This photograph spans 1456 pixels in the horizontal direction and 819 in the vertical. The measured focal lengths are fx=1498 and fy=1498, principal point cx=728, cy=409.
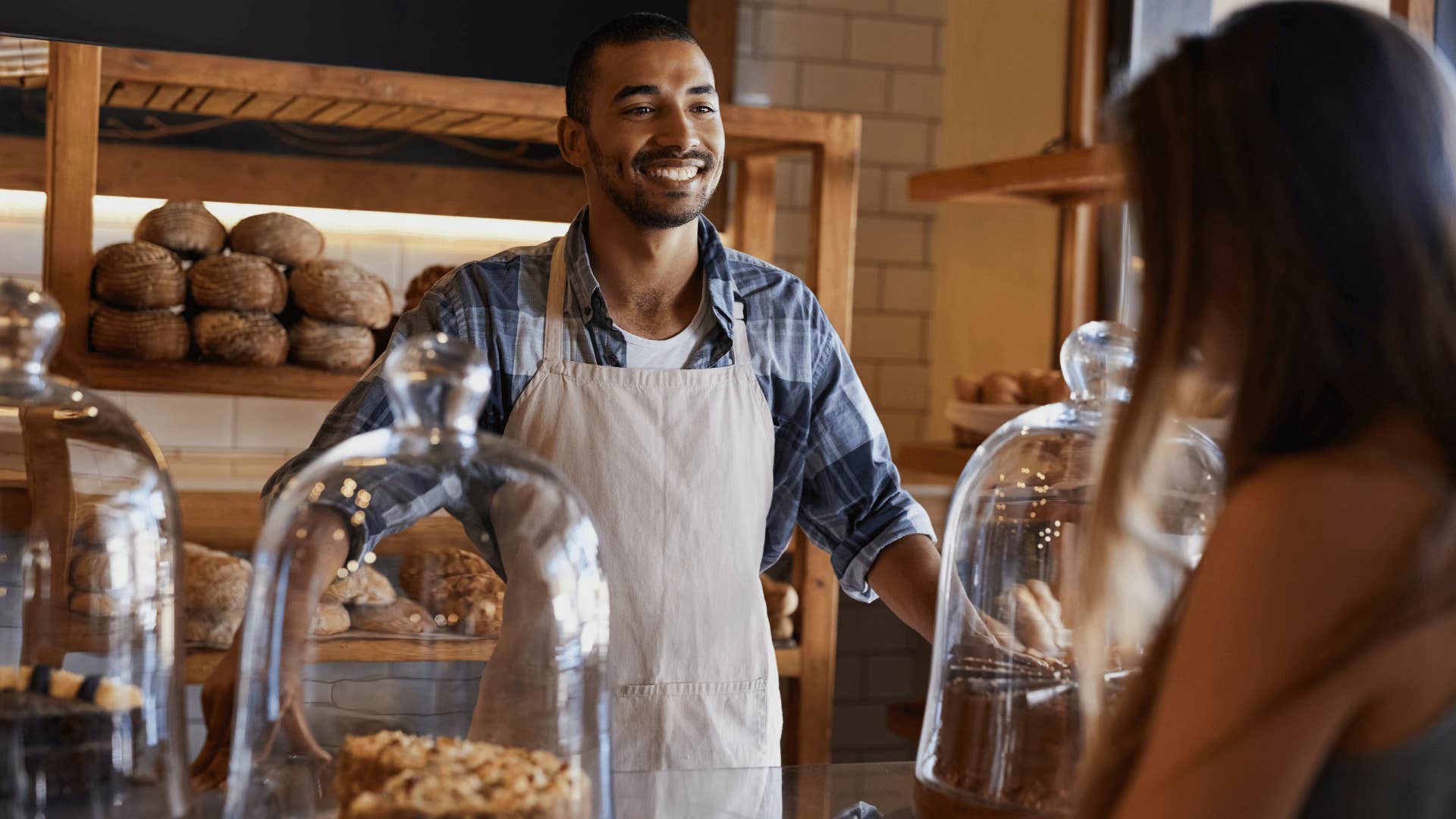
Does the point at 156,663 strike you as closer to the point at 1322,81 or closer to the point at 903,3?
the point at 1322,81

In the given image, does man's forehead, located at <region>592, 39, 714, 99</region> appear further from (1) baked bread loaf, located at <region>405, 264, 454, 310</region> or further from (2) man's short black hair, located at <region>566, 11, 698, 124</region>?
(1) baked bread loaf, located at <region>405, 264, 454, 310</region>

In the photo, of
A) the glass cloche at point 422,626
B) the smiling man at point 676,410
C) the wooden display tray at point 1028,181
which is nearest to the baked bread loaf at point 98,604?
the glass cloche at point 422,626

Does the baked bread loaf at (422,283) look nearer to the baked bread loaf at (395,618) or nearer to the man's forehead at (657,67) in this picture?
the man's forehead at (657,67)

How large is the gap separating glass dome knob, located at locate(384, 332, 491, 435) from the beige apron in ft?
2.56

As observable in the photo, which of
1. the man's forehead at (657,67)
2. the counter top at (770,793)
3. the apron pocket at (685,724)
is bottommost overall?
the apron pocket at (685,724)

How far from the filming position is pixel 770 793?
1.23 meters

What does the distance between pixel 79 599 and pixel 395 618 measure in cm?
32

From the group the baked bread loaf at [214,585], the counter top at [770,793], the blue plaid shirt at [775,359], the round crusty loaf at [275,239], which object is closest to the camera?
the counter top at [770,793]

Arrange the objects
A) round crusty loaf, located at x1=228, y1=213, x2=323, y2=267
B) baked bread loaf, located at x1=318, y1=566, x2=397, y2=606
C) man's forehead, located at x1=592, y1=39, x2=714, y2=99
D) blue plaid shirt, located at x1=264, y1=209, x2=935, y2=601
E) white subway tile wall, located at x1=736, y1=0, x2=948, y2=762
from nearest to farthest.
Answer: baked bread loaf, located at x1=318, y1=566, x2=397, y2=606 → blue plaid shirt, located at x1=264, y1=209, x2=935, y2=601 → man's forehead, located at x1=592, y1=39, x2=714, y2=99 → round crusty loaf, located at x1=228, y1=213, x2=323, y2=267 → white subway tile wall, located at x1=736, y1=0, x2=948, y2=762

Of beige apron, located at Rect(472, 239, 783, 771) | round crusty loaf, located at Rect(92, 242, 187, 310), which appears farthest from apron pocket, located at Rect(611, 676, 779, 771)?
round crusty loaf, located at Rect(92, 242, 187, 310)

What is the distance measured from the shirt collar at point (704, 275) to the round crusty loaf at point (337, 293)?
63 cm

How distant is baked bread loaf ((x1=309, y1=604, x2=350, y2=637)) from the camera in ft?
3.15

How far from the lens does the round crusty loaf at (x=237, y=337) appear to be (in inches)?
89.4

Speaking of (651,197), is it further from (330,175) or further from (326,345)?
(330,175)
